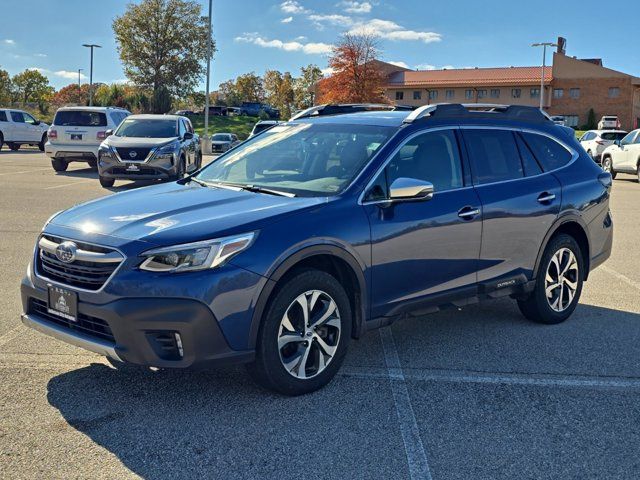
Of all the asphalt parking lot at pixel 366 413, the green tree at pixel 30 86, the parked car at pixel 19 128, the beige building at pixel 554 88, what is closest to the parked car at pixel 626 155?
the asphalt parking lot at pixel 366 413

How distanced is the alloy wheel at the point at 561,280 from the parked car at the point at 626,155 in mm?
18173

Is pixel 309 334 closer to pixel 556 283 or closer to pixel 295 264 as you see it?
pixel 295 264

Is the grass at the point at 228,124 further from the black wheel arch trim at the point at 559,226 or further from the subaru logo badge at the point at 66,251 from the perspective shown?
the subaru logo badge at the point at 66,251

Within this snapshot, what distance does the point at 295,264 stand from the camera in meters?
4.04

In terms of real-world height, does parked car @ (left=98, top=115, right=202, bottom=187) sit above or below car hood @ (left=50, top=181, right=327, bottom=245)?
above

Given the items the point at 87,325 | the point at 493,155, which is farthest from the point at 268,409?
the point at 493,155

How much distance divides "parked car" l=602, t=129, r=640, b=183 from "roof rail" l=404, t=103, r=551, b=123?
60.0ft

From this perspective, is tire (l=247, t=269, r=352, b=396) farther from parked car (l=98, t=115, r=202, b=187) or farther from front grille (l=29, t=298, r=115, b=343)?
parked car (l=98, t=115, r=202, b=187)

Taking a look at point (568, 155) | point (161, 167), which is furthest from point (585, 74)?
point (568, 155)

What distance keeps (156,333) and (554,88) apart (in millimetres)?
75487

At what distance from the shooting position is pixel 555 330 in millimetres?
5773

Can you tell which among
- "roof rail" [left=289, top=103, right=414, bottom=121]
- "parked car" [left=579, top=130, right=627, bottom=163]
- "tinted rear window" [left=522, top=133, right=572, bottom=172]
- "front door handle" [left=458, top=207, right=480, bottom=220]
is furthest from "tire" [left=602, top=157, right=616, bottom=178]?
"front door handle" [left=458, top=207, right=480, bottom=220]

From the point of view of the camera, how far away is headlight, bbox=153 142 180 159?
15.4 meters

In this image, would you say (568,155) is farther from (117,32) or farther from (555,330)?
(117,32)
